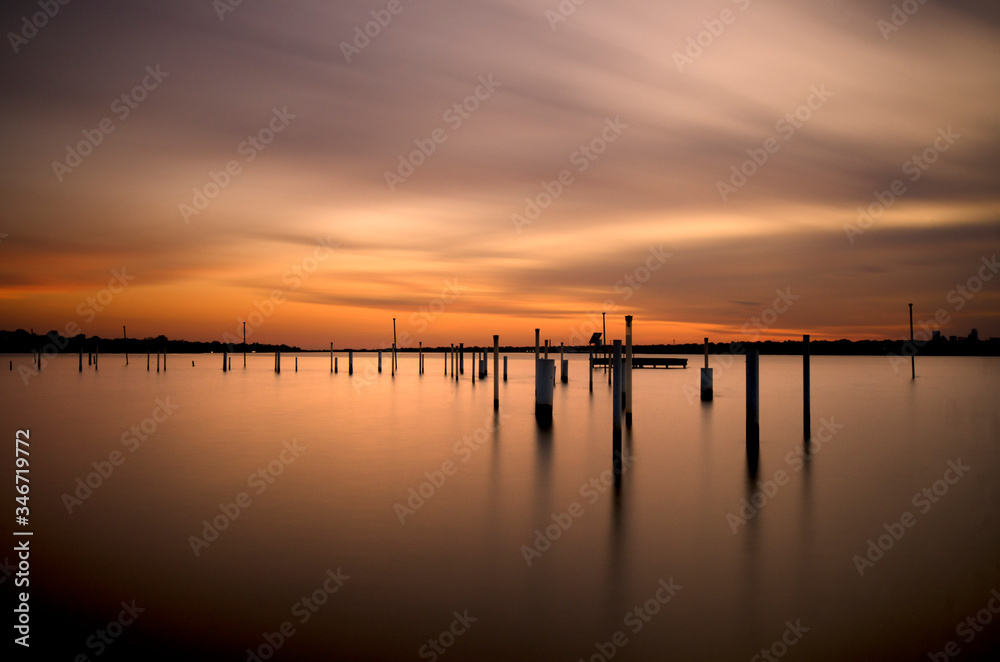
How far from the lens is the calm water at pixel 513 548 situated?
551 centimetres

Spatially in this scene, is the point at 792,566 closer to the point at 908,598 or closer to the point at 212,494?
the point at 908,598

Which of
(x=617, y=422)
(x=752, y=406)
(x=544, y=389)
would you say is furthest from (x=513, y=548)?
(x=544, y=389)

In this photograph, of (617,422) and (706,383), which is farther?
(706,383)

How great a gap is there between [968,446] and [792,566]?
42.5 feet

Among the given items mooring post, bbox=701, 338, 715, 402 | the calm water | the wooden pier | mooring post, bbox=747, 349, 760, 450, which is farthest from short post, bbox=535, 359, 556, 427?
the wooden pier

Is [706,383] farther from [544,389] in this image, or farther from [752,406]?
[752,406]

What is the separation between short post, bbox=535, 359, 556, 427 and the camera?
20000 millimetres

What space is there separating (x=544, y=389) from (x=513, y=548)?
1296 centimetres

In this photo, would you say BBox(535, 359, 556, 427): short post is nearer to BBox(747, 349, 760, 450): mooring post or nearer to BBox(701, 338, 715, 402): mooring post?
BBox(747, 349, 760, 450): mooring post

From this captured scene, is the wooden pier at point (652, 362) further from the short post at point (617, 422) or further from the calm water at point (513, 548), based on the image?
the short post at point (617, 422)

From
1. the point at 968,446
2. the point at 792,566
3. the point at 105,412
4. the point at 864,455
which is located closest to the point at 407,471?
the point at 792,566

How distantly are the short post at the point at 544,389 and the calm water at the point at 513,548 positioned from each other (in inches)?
89.6

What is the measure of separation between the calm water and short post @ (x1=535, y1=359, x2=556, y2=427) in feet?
7.47

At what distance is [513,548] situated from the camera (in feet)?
26.7
